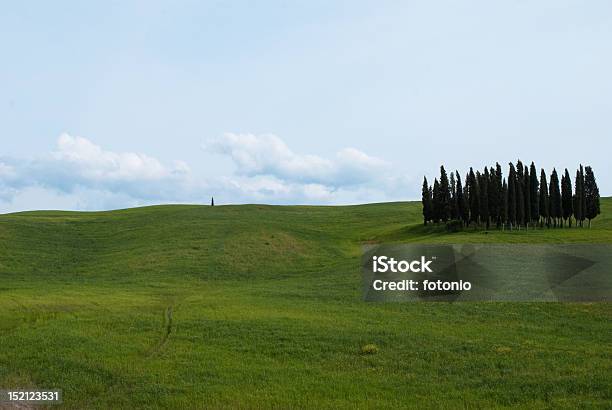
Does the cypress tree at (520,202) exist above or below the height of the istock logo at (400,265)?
above

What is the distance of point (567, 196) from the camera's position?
9056 centimetres

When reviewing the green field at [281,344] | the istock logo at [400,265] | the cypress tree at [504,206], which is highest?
the cypress tree at [504,206]

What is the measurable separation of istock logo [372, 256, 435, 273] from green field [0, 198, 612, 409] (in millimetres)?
2981

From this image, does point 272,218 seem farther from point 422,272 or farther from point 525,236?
point 422,272

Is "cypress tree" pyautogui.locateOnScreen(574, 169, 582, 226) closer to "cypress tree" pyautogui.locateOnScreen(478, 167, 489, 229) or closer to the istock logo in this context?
"cypress tree" pyautogui.locateOnScreen(478, 167, 489, 229)

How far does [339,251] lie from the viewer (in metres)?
73.5

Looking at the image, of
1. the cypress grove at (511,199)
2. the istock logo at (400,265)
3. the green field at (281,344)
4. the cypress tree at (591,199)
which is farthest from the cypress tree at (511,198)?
the green field at (281,344)

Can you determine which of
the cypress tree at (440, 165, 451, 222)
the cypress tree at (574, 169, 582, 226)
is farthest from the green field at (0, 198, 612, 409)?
the cypress tree at (574, 169, 582, 226)

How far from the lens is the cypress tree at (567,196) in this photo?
9012 centimetres

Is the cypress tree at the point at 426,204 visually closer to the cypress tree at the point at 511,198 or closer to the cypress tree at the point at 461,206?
the cypress tree at the point at 461,206

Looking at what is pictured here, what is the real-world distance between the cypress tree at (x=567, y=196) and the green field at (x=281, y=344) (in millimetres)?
47789

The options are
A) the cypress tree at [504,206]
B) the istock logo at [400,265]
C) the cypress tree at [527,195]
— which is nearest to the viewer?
the istock logo at [400,265]

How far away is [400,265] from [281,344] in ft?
95.8

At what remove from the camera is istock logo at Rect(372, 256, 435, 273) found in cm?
5162
